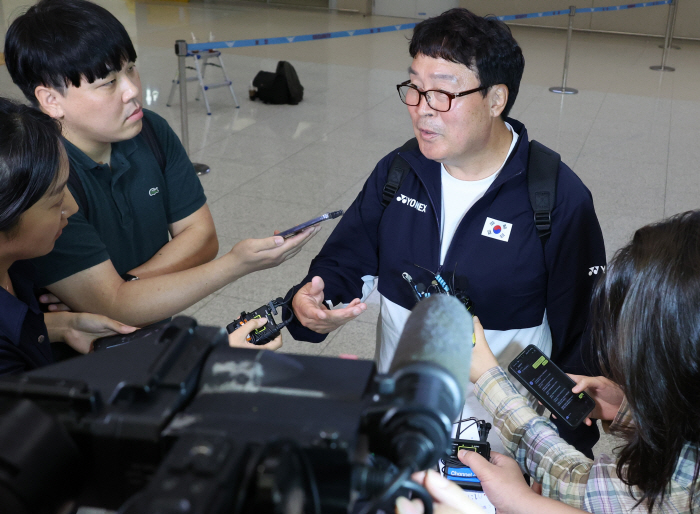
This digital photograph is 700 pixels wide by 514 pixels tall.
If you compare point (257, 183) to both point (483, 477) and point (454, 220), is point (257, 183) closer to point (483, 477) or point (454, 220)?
point (454, 220)

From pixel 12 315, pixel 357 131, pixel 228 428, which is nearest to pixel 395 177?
pixel 12 315

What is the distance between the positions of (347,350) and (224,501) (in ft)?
9.02

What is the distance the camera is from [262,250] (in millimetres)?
2027

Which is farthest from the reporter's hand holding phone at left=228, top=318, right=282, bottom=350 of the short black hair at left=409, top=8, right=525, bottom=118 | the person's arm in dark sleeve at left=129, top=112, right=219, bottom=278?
the short black hair at left=409, top=8, right=525, bottom=118

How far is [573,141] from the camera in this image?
612 centimetres

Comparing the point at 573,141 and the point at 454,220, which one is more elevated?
the point at 454,220

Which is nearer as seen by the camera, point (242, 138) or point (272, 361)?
point (272, 361)

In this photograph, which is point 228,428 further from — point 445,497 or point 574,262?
point 574,262

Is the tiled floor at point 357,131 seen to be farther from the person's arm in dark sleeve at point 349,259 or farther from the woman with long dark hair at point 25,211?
Answer: the woman with long dark hair at point 25,211

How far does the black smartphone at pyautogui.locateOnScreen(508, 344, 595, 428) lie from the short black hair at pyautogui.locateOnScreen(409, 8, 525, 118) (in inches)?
29.4

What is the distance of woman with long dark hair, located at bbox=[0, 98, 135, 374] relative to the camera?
1351mm

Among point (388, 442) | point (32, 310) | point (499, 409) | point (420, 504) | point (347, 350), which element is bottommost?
point (347, 350)

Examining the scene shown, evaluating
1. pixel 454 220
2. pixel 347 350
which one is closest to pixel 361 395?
pixel 454 220

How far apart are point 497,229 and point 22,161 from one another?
119 cm
